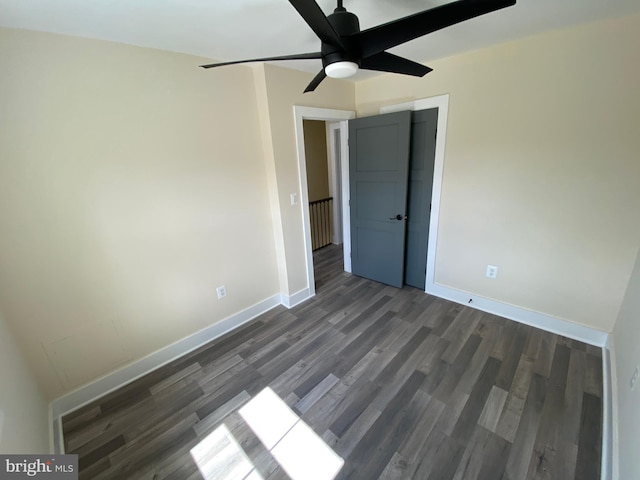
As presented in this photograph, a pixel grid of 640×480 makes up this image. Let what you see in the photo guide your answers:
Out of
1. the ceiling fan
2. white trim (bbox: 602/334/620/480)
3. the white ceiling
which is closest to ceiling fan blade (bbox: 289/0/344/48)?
the ceiling fan

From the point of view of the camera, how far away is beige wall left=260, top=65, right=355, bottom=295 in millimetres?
2432

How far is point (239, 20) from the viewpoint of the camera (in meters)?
1.58

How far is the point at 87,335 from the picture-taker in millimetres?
1866

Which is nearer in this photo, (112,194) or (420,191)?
(112,194)

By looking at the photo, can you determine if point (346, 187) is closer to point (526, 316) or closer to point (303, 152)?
point (303, 152)

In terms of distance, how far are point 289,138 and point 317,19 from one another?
174 cm

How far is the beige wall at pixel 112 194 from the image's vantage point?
1.53m

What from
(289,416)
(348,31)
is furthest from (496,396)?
(348,31)

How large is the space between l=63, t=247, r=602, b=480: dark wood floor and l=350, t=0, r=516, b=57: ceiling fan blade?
6.74 feet

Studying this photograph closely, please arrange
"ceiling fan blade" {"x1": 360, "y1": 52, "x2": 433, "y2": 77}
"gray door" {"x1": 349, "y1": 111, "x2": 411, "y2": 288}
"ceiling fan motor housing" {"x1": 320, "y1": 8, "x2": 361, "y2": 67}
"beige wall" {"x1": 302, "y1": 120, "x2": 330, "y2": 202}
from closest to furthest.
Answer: "ceiling fan motor housing" {"x1": 320, "y1": 8, "x2": 361, "y2": 67} → "ceiling fan blade" {"x1": 360, "y1": 52, "x2": 433, "y2": 77} → "gray door" {"x1": 349, "y1": 111, "x2": 411, "y2": 288} → "beige wall" {"x1": 302, "y1": 120, "x2": 330, "y2": 202}

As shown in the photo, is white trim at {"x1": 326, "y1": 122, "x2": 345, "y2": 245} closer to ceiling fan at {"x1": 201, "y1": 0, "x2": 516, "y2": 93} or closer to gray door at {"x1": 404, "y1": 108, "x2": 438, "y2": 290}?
gray door at {"x1": 404, "y1": 108, "x2": 438, "y2": 290}

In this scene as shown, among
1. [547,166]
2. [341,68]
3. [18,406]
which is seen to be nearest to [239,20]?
[341,68]

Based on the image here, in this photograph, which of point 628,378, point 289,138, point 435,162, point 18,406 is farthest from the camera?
point 435,162

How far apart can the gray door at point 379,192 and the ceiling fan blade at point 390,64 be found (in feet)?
4.38
